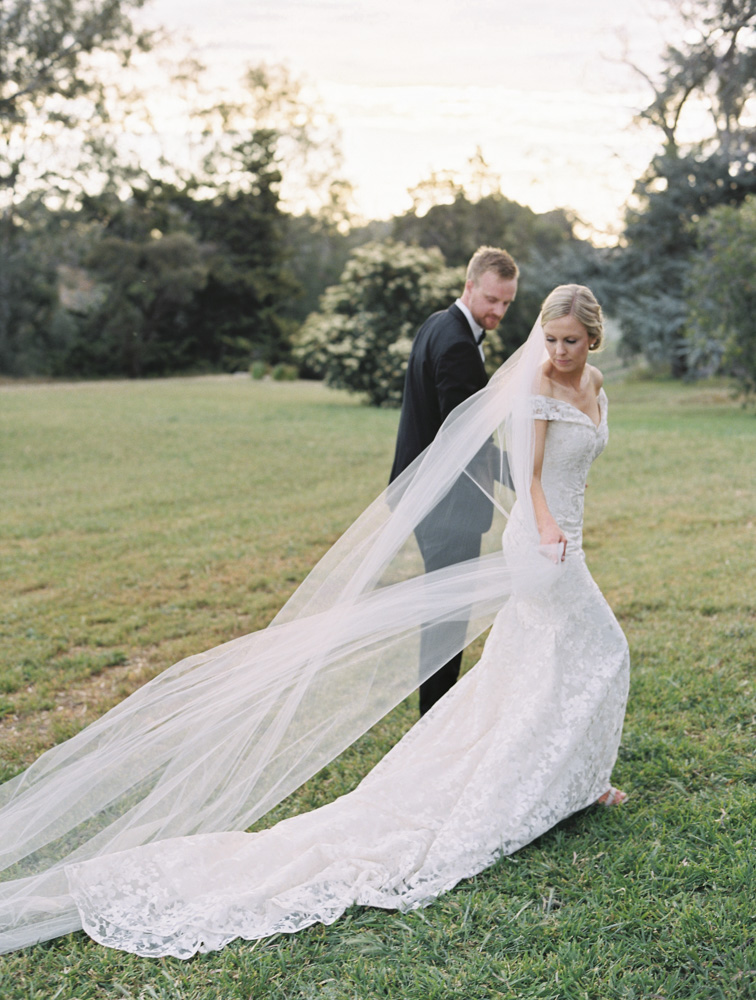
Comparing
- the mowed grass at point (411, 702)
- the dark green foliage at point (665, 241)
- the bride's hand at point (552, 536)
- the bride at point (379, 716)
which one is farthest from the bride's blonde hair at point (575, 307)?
the dark green foliage at point (665, 241)

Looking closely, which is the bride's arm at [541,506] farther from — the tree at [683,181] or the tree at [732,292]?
the tree at [683,181]

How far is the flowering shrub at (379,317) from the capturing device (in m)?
20.4

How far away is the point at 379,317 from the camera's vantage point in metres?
20.7

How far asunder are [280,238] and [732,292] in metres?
26.9

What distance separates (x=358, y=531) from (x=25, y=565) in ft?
15.8

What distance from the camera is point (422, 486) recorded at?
3621mm

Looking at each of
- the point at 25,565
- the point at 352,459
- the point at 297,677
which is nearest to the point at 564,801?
the point at 297,677

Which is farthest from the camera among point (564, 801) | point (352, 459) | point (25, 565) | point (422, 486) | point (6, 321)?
point (6, 321)

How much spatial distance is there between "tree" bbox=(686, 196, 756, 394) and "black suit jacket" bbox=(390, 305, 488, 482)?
13105mm

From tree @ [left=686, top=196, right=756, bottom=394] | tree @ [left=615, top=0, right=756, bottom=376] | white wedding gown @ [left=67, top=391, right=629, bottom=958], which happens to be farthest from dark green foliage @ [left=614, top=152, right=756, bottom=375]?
white wedding gown @ [left=67, top=391, right=629, bottom=958]

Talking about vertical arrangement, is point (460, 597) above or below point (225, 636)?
above

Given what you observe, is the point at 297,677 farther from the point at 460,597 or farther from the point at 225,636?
the point at 225,636

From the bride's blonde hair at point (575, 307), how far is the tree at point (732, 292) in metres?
13.6

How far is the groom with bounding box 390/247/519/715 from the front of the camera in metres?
3.62
